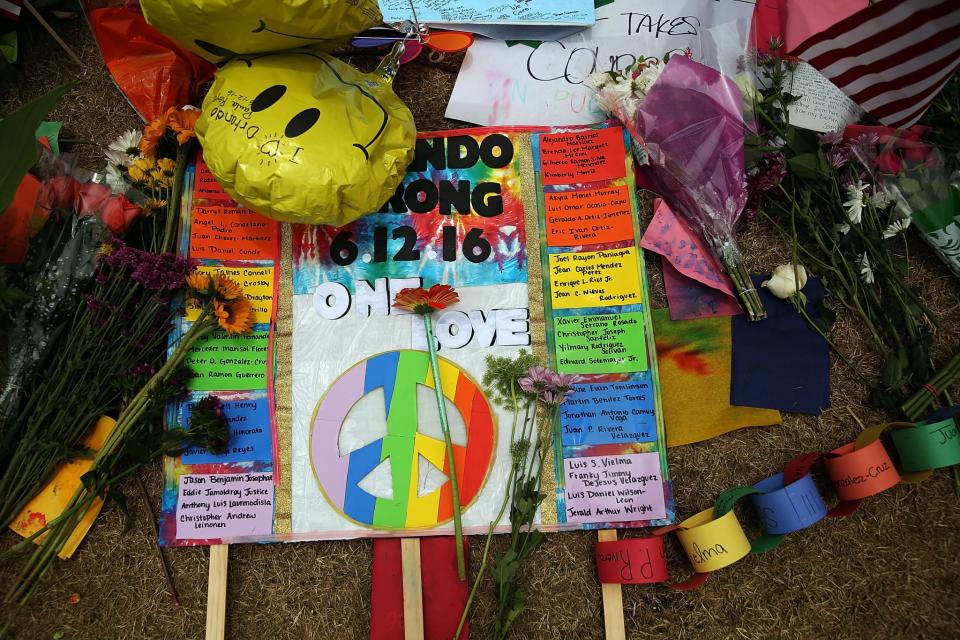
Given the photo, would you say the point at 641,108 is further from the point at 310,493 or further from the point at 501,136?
the point at 310,493

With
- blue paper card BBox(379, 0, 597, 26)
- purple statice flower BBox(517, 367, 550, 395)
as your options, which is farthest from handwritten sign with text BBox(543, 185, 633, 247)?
blue paper card BBox(379, 0, 597, 26)

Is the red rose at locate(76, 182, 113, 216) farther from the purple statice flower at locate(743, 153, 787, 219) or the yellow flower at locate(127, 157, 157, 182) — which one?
Result: the purple statice flower at locate(743, 153, 787, 219)

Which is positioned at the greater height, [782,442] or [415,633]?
[782,442]

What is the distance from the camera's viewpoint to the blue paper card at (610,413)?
1.22m

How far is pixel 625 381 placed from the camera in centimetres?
123

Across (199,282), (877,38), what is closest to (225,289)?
(199,282)

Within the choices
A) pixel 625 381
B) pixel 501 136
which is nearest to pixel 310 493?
pixel 625 381

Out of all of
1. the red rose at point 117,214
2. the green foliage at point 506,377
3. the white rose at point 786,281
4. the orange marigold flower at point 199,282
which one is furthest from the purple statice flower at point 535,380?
the red rose at point 117,214

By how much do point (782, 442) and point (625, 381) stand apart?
14.1 inches

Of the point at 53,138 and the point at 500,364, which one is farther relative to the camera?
the point at 53,138

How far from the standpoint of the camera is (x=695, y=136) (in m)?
1.20

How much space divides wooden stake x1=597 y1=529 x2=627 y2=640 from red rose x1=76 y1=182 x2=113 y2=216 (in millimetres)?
1181

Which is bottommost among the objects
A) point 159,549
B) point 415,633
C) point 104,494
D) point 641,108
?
point 415,633

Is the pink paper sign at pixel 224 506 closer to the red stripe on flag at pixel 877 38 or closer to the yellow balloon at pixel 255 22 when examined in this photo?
the yellow balloon at pixel 255 22
